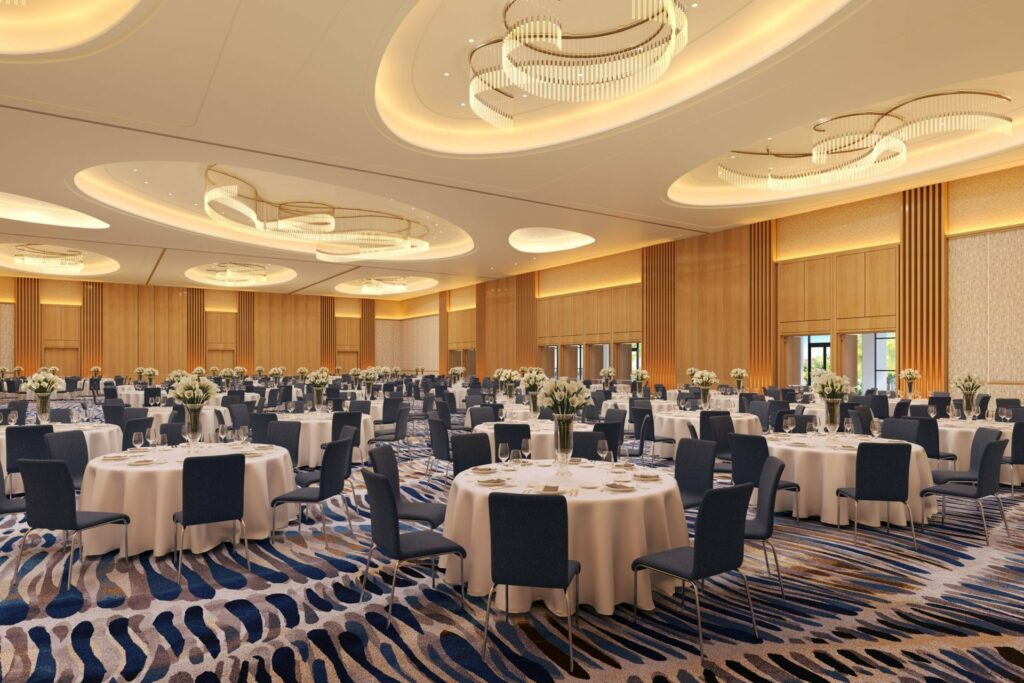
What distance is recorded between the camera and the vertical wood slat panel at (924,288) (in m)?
13.3

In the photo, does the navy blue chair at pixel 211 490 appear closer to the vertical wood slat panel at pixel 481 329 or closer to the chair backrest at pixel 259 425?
the chair backrest at pixel 259 425

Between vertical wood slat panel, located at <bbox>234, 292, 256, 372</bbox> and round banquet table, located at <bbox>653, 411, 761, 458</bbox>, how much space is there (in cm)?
2487

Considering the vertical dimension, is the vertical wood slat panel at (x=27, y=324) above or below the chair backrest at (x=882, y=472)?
above

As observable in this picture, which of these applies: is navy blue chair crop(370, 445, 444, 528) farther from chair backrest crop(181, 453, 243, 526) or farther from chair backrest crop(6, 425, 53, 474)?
chair backrest crop(6, 425, 53, 474)

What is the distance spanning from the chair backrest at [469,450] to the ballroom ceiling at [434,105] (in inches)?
165

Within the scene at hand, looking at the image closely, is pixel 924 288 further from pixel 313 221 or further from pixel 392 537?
pixel 392 537

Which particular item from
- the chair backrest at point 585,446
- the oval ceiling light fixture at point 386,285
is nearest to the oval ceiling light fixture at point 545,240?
the oval ceiling light fixture at point 386,285

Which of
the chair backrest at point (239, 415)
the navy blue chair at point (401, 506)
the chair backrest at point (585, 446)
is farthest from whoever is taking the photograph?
the chair backrest at point (239, 415)

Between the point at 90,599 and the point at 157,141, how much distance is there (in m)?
7.87

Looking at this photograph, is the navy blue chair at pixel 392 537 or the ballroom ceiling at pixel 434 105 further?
the ballroom ceiling at pixel 434 105

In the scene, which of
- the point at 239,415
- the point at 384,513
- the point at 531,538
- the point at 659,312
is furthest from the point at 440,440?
the point at 659,312

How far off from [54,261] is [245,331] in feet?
28.9

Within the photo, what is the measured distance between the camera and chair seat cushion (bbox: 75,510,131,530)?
178 inches

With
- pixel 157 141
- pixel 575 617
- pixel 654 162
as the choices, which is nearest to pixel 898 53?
pixel 654 162
